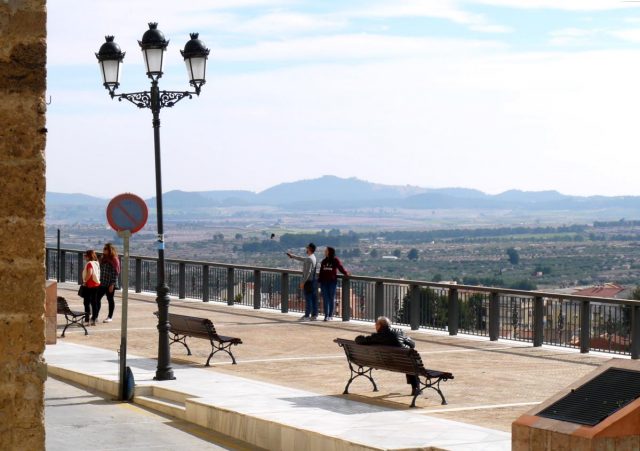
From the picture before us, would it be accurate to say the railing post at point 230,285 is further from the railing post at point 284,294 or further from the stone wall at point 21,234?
the stone wall at point 21,234

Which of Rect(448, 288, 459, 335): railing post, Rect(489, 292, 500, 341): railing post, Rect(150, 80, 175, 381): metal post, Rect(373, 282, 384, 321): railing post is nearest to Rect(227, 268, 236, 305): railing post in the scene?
Rect(373, 282, 384, 321): railing post

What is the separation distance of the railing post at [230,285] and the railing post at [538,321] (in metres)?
11.0

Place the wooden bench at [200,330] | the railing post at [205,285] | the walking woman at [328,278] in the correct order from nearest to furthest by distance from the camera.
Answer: the wooden bench at [200,330]
the walking woman at [328,278]
the railing post at [205,285]

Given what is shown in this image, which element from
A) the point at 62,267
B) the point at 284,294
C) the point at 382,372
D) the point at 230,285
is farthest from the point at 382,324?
the point at 62,267

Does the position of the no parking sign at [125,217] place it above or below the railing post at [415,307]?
above

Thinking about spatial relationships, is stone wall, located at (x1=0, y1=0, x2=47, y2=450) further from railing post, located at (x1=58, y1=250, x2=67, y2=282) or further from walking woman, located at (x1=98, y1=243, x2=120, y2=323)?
railing post, located at (x1=58, y1=250, x2=67, y2=282)

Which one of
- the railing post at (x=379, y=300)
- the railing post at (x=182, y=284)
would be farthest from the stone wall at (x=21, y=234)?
the railing post at (x=182, y=284)

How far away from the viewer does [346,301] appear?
2966 cm

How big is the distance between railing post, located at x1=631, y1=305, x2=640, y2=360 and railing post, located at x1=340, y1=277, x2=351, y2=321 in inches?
315

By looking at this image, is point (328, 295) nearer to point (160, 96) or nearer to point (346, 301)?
point (346, 301)

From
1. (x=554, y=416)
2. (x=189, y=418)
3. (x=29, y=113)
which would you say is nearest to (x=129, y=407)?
(x=189, y=418)

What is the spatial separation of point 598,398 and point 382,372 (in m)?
10.5

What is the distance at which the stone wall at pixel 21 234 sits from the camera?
6.71 meters

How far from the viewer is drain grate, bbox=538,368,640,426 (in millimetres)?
9664
